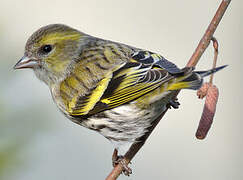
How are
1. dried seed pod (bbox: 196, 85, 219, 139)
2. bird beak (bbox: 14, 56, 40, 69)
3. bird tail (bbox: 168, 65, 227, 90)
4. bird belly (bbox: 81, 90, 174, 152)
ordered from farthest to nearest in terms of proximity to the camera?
bird beak (bbox: 14, 56, 40, 69) < bird belly (bbox: 81, 90, 174, 152) < dried seed pod (bbox: 196, 85, 219, 139) < bird tail (bbox: 168, 65, 227, 90)

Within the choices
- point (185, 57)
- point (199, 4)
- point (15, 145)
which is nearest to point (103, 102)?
point (15, 145)

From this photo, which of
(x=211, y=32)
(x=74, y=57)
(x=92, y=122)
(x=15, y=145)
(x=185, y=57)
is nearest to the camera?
(x=211, y=32)

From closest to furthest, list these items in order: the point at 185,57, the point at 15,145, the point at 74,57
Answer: the point at 15,145, the point at 74,57, the point at 185,57

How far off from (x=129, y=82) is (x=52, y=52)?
2.80ft

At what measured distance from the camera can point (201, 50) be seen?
3.78 meters

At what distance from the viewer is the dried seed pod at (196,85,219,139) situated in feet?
12.2

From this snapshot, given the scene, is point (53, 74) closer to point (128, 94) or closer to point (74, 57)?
point (74, 57)

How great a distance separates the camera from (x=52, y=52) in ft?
15.1

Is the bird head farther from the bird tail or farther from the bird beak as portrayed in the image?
the bird tail

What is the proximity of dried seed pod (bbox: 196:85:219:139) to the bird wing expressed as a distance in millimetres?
274

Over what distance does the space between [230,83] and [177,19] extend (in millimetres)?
1155

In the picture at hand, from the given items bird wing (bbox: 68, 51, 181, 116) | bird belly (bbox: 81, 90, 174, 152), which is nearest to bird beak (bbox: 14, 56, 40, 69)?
bird wing (bbox: 68, 51, 181, 116)

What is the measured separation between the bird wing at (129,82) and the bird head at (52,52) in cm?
42

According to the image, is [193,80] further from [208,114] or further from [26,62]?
[26,62]
